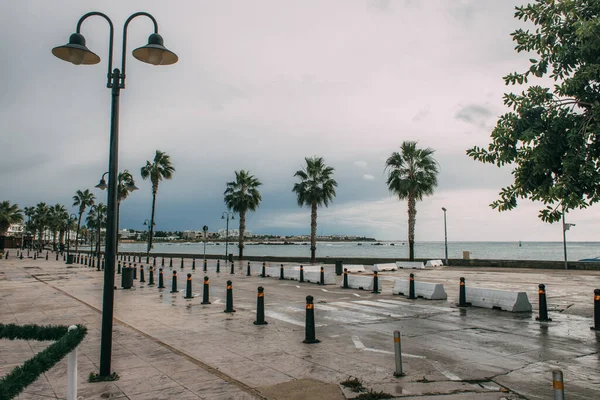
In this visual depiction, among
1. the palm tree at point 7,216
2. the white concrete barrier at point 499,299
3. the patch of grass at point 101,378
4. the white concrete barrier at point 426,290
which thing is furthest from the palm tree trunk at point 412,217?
the palm tree at point 7,216

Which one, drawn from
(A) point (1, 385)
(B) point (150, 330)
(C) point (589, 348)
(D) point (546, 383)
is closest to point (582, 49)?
(D) point (546, 383)

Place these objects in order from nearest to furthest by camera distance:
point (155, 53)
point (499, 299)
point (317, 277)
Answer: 1. point (155, 53)
2. point (499, 299)
3. point (317, 277)

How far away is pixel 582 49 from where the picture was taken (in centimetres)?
582

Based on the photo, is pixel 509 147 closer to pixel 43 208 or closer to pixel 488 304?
pixel 488 304

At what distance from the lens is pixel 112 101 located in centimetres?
698

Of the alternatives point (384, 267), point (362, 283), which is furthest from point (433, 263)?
point (362, 283)

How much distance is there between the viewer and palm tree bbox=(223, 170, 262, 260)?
48500 millimetres

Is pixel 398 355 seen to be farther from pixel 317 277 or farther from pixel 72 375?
pixel 317 277

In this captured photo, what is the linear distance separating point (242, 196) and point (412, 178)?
19765mm

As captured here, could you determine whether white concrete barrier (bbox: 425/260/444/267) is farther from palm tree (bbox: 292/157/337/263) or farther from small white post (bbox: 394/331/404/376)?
small white post (bbox: 394/331/404/376)

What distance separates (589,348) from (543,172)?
4402 mm

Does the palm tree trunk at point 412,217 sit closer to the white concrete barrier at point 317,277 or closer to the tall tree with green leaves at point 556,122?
the white concrete barrier at point 317,277

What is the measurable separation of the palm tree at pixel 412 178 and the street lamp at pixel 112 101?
107ft

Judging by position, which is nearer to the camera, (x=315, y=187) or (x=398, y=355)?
(x=398, y=355)
